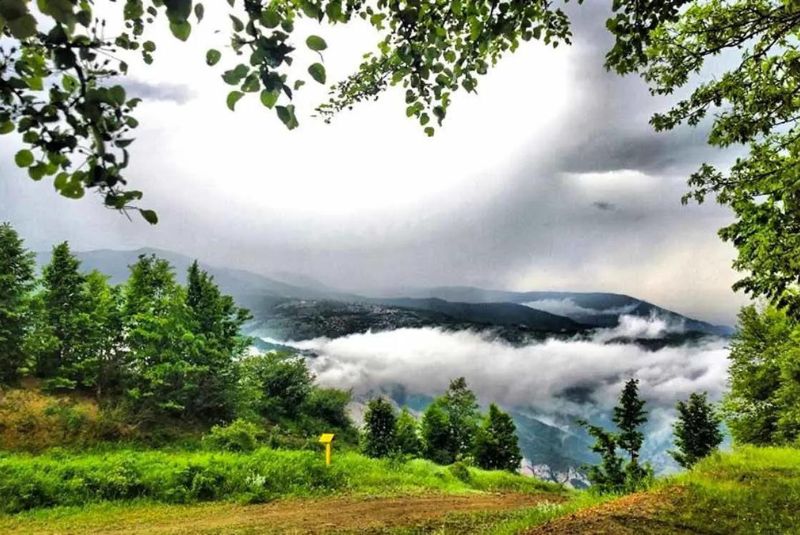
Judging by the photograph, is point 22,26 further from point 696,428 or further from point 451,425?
point 451,425

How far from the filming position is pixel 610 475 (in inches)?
786

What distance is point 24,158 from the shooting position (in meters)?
1.55

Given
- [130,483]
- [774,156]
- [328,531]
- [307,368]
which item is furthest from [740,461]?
[307,368]

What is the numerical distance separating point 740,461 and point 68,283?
3690 centimetres

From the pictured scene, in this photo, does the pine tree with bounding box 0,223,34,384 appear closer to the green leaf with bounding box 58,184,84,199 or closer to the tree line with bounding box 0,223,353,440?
the tree line with bounding box 0,223,353,440

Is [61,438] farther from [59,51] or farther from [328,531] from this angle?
[59,51]

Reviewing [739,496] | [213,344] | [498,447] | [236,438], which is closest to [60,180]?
[739,496]

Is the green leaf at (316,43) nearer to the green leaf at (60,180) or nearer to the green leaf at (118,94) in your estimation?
the green leaf at (118,94)

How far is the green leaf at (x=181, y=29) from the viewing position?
4.69 ft

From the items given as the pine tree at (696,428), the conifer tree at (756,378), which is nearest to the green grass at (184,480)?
the conifer tree at (756,378)

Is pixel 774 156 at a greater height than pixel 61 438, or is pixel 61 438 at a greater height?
pixel 774 156

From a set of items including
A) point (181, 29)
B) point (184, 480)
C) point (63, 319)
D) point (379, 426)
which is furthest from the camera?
point (379, 426)

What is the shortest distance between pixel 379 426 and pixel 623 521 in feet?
117

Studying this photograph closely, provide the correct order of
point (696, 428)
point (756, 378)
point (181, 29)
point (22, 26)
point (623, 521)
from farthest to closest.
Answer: point (696, 428)
point (756, 378)
point (623, 521)
point (181, 29)
point (22, 26)
